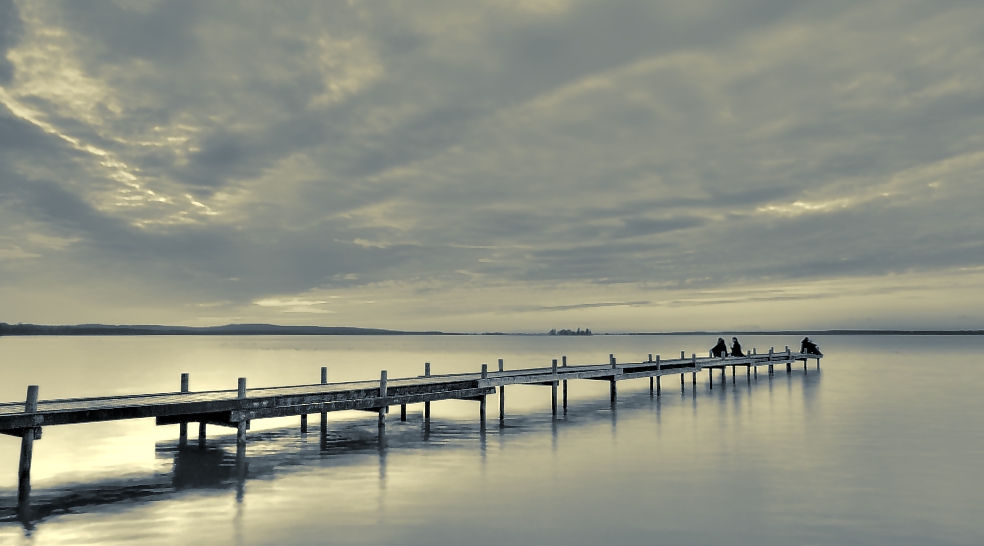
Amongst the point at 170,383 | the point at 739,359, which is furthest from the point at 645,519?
the point at 170,383

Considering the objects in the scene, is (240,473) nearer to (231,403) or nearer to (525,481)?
(231,403)

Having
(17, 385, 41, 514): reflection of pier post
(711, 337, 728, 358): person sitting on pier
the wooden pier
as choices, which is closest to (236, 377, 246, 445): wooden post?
the wooden pier

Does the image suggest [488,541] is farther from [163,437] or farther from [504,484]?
[163,437]

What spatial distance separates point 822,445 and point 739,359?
95.0 ft

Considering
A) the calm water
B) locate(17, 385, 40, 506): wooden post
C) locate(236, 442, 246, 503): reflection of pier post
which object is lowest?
the calm water

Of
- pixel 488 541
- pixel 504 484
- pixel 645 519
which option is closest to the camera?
pixel 488 541

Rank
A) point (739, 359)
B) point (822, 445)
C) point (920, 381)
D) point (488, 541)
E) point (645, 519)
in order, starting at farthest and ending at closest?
point (920, 381)
point (739, 359)
point (822, 445)
point (645, 519)
point (488, 541)

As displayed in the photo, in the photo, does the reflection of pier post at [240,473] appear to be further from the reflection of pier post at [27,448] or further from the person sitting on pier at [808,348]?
the person sitting on pier at [808,348]

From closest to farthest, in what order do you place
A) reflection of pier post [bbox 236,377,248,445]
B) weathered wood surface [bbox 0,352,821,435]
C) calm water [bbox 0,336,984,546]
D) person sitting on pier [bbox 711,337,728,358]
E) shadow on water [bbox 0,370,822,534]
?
calm water [bbox 0,336,984,546], shadow on water [bbox 0,370,822,534], weathered wood surface [bbox 0,352,821,435], reflection of pier post [bbox 236,377,248,445], person sitting on pier [bbox 711,337,728,358]

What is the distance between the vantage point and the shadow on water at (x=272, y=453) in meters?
17.0

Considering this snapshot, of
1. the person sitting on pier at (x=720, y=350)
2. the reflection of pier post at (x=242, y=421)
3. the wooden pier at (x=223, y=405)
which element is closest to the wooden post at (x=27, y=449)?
the wooden pier at (x=223, y=405)

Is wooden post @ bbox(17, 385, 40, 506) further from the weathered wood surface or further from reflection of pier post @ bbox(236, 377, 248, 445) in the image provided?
reflection of pier post @ bbox(236, 377, 248, 445)

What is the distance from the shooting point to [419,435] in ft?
91.6

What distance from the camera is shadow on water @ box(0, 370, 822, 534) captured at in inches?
671
